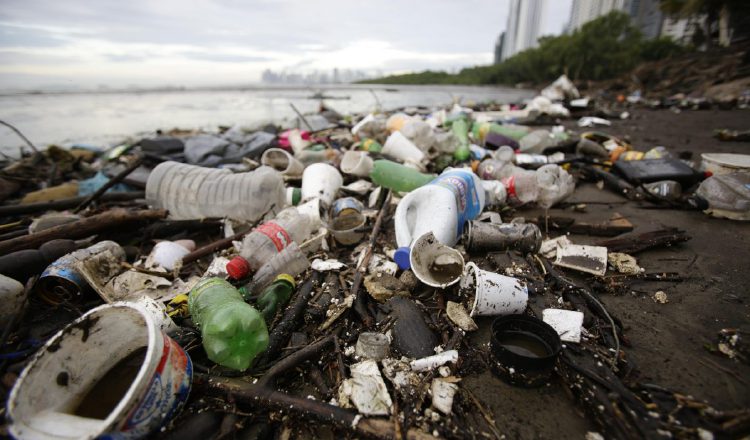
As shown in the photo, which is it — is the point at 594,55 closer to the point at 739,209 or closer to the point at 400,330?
the point at 739,209

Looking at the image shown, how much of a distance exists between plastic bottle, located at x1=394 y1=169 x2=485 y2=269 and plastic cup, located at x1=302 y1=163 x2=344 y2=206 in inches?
40.1

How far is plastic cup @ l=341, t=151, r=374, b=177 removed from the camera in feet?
11.6

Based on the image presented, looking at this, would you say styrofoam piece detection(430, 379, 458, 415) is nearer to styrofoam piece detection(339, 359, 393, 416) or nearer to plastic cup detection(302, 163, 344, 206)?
styrofoam piece detection(339, 359, 393, 416)

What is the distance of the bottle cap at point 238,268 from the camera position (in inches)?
76.4

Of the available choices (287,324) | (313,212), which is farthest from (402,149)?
(287,324)

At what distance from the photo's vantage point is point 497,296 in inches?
65.3

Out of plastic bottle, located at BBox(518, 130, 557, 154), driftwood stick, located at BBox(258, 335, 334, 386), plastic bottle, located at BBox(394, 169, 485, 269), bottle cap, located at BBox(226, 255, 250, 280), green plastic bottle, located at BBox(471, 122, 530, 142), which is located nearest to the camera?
driftwood stick, located at BBox(258, 335, 334, 386)

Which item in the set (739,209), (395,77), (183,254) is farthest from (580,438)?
(395,77)

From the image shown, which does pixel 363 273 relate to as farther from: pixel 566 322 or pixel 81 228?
pixel 81 228

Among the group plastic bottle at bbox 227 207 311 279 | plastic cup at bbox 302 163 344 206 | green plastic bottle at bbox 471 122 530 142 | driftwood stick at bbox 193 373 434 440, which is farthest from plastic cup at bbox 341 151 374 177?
green plastic bottle at bbox 471 122 530 142

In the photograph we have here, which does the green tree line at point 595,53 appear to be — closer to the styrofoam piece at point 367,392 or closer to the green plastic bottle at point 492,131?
the green plastic bottle at point 492,131

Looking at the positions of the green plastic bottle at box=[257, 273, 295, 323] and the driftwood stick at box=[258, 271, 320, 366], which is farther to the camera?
the green plastic bottle at box=[257, 273, 295, 323]

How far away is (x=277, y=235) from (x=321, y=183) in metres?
1.04

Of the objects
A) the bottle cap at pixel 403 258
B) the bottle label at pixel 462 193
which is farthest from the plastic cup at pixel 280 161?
the bottle cap at pixel 403 258
